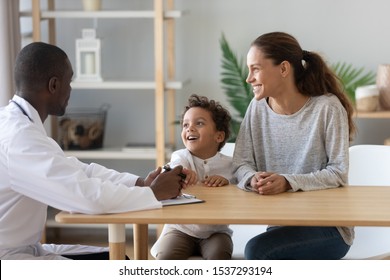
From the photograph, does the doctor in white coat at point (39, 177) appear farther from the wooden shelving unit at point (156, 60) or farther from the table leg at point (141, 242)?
the wooden shelving unit at point (156, 60)

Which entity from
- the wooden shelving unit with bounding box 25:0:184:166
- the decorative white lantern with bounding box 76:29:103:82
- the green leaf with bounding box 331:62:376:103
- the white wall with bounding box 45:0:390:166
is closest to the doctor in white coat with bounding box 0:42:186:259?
the wooden shelving unit with bounding box 25:0:184:166

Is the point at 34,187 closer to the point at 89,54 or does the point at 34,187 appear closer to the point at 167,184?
the point at 167,184

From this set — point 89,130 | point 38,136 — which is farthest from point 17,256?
point 89,130

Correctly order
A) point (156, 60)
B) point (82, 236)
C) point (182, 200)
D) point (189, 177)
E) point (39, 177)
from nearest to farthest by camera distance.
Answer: point (39, 177)
point (182, 200)
point (189, 177)
point (156, 60)
point (82, 236)

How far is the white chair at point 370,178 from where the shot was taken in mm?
2941

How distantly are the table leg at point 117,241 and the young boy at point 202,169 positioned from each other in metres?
0.31

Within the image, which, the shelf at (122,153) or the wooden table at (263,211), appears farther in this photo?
the shelf at (122,153)

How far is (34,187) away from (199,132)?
662 mm

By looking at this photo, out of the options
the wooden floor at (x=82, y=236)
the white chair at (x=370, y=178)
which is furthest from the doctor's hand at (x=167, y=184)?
the wooden floor at (x=82, y=236)

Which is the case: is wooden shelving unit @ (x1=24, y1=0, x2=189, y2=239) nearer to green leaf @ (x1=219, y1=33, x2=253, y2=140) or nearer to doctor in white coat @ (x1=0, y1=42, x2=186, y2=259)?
green leaf @ (x1=219, y1=33, x2=253, y2=140)

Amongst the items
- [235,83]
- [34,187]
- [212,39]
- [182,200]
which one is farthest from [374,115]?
[34,187]

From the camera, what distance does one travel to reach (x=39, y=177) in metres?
2.21

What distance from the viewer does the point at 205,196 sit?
245 cm
